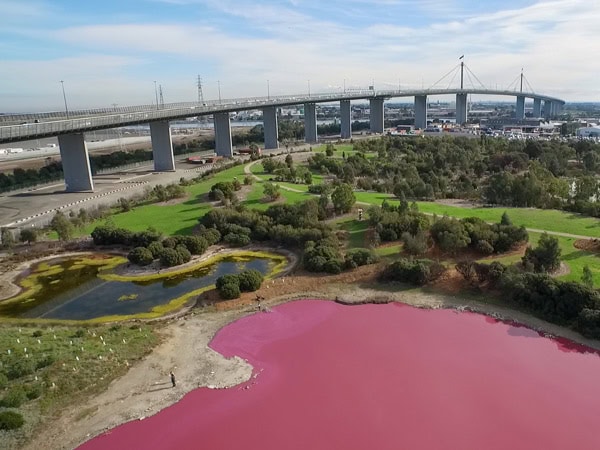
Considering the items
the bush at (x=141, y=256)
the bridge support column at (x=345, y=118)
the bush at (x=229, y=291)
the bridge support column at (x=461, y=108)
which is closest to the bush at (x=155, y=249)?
the bush at (x=141, y=256)

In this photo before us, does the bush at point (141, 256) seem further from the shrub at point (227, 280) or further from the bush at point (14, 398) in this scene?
the bush at point (14, 398)

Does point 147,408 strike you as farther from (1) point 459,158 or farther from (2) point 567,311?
(1) point 459,158

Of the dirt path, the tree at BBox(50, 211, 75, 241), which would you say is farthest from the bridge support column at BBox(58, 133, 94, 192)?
the dirt path

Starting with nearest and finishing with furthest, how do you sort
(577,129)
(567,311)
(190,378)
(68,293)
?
1. (190,378)
2. (567,311)
3. (68,293)
4. (577,129)

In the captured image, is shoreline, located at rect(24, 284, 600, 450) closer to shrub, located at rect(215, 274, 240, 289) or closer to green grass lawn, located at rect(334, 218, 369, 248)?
shrub, located at rect(215, 274, 240, 289)

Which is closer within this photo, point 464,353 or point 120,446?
point 120,446

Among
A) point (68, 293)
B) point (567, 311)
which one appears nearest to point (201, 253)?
point (68, 293)

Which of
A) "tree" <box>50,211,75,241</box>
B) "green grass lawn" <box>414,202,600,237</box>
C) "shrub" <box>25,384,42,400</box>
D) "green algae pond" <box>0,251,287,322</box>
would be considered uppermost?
"tree" <box>50,211,75,241</box>

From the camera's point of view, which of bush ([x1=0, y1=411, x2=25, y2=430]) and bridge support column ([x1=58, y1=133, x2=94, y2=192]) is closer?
bush ([x1=0, y1=411, x2=25, y2=430])
